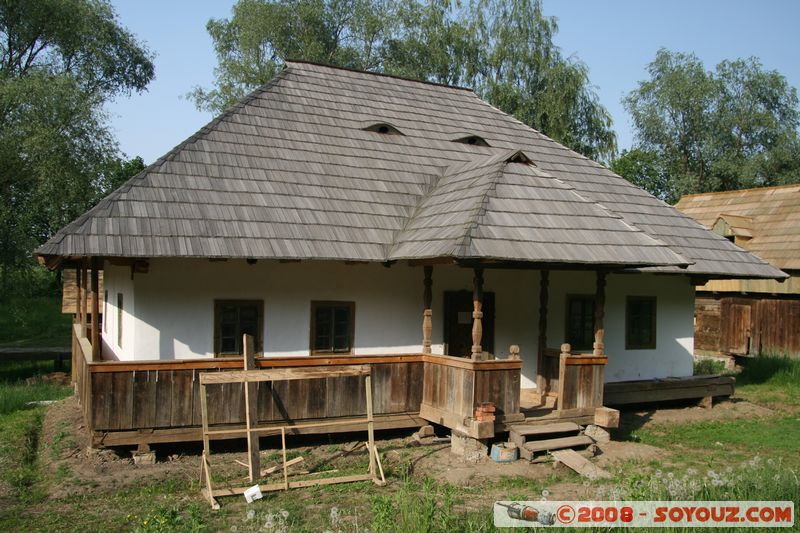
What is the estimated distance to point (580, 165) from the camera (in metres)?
14.3

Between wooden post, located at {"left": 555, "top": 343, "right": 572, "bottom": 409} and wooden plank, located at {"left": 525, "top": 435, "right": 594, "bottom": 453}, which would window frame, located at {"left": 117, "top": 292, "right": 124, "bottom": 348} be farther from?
wooden post, located at {"left": 555, "top": 343, "right": 572, "bottom": 409}

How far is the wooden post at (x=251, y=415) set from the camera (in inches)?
307

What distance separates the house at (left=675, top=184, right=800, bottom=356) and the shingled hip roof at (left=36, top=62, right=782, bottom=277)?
623 centimetres

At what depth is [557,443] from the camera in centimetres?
905

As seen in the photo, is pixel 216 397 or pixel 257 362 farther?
pixel 257 362

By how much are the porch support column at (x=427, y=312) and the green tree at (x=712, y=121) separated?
32.5 meters

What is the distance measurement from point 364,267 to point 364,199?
1.20 m

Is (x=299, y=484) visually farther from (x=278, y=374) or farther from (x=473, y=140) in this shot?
(x=473, y=140)

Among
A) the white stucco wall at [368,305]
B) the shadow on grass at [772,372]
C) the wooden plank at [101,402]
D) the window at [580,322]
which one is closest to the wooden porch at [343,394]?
the wooden plank at [101,402]

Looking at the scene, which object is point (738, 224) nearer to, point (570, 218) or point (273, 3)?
point (570, 218)

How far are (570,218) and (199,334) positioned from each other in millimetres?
5252

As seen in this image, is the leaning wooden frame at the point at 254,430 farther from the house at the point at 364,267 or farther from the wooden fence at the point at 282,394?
→ the house at the point at 364,267

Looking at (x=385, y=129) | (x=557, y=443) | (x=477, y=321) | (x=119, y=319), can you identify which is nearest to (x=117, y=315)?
(x=119, y=319)

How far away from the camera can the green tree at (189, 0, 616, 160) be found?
1035 inches
